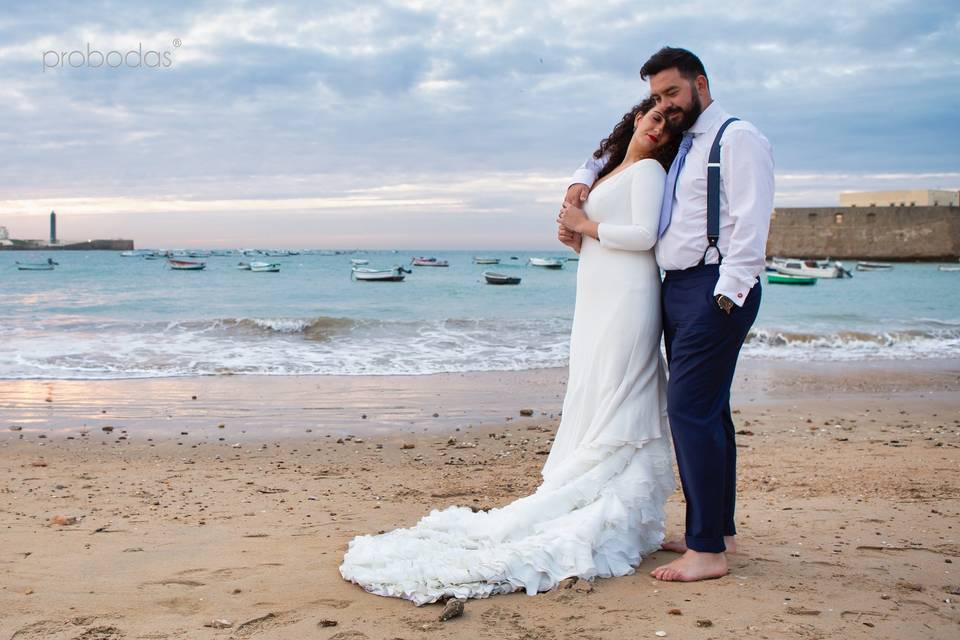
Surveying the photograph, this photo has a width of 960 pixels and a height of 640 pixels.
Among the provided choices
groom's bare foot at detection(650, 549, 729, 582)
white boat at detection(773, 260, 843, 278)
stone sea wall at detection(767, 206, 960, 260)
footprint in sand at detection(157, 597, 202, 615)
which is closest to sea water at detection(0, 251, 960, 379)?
groom's bare foot at detection(650, 549, 729, 582)

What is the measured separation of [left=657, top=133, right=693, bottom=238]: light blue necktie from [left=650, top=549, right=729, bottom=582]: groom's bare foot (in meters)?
1.39

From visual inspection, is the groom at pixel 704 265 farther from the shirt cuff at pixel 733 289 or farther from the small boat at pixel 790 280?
the small boat at pixel 790 280

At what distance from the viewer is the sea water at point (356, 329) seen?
43.3ft

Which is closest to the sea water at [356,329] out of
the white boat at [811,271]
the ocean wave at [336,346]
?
the ocean wave at [336,346]

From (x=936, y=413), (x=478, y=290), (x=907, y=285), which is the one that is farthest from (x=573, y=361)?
(x=907, y=285)

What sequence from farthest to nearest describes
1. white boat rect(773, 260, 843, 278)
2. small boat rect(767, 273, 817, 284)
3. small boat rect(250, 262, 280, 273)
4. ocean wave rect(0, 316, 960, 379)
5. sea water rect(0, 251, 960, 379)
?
1. small boat rect(250, 262, 280, 273)
2. white boat rect(773, 260, 843, 278)
3. small boat rect(767, 273, 817, 284)
4. sea water rect(0, 251, 960, 379)
5. ocean wave rect(0, 316, 960, 379)

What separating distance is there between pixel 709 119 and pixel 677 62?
10.6 inches

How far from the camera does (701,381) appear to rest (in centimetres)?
344

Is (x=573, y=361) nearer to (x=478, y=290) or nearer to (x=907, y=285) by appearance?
(x=478, y=290)

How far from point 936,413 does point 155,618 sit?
903cm

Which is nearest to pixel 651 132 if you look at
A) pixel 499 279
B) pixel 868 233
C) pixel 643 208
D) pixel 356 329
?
pixel 643 208

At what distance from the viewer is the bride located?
3508 millimetres

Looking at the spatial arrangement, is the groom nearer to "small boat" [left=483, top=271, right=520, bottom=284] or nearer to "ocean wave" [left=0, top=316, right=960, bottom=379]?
"ocean wave" [left=0, top=316, right=960, bottom=379]

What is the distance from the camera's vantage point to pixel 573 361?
3.89 m
